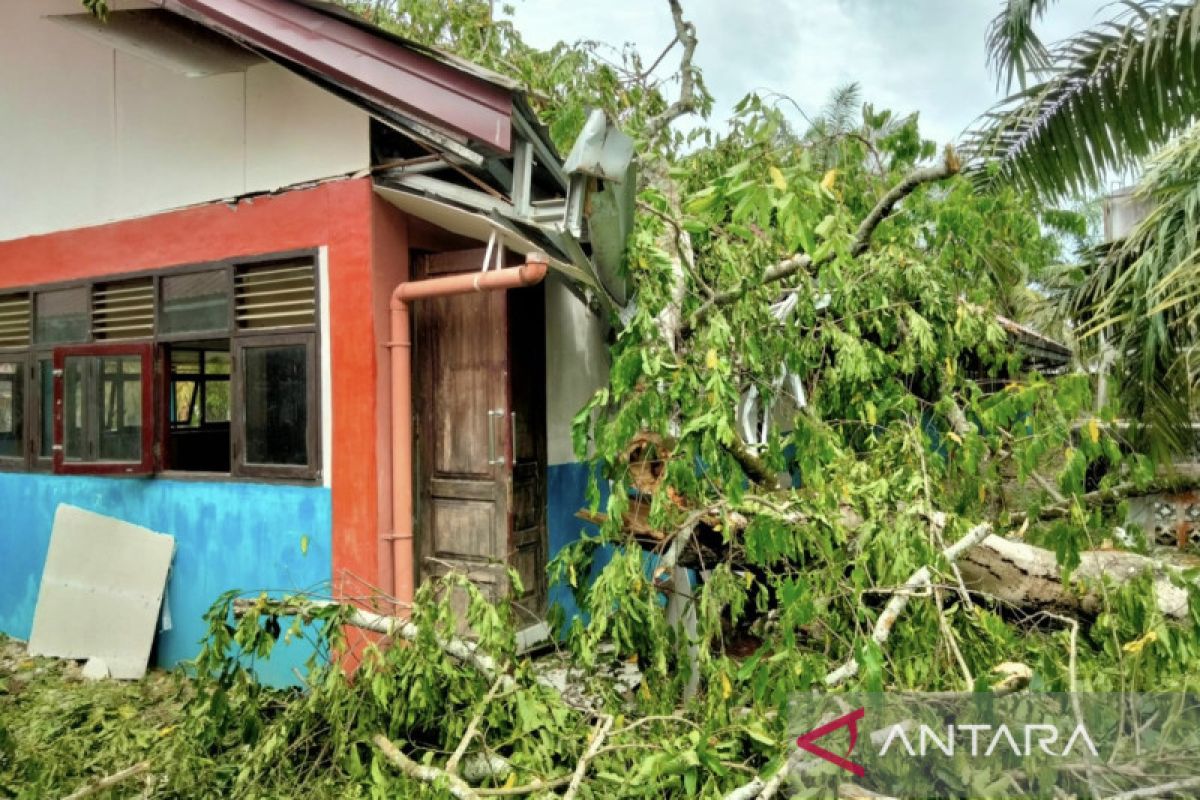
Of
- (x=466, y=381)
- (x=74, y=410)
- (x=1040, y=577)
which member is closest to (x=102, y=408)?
(x=74, y=410)

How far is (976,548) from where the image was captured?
12.6ft

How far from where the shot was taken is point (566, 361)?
5.88 meters

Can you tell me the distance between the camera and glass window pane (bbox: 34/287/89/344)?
6160 mm

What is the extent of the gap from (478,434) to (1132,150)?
427cm

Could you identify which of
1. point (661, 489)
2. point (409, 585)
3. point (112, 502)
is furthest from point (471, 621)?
point (112, 502)

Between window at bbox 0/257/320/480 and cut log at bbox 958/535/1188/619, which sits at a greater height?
window at bbox 0/257/320/480

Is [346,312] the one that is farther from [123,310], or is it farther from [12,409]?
[12,409]

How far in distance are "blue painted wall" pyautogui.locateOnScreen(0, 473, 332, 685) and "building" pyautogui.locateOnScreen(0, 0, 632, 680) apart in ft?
0.06

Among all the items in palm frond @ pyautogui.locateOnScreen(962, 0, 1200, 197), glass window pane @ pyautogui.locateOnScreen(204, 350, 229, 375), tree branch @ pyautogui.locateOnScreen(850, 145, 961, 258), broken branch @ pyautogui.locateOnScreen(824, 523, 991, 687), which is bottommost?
broken branch @ pyautogui.locateOnScreen(824, 523, 991, 687)

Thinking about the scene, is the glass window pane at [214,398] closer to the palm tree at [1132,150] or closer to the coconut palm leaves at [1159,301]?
the palm tree at [1132,150]

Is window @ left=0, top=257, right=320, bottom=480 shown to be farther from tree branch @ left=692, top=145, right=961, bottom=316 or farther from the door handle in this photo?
tree branch @ left=692, top=145, right=961, bottom=316

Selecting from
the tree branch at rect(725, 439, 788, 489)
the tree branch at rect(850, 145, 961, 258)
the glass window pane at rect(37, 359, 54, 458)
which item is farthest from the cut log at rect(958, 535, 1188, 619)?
the glass window pane at rect(37, 359, 54, 458)

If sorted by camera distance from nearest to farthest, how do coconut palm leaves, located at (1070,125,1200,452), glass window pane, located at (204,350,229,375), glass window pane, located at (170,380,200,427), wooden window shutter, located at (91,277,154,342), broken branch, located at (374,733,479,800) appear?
broken branch, located at (374,733,479,800) → coconut palm leaves, located at (1070,125,1200,452) → wooden window shutter, located at (91,277,154,342) → glass window pane, located at (170,380,200,427) → glass window pane, located at (204,350,229,375)

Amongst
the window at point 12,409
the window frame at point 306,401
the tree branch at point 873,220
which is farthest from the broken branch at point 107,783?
the window at point 12,409
